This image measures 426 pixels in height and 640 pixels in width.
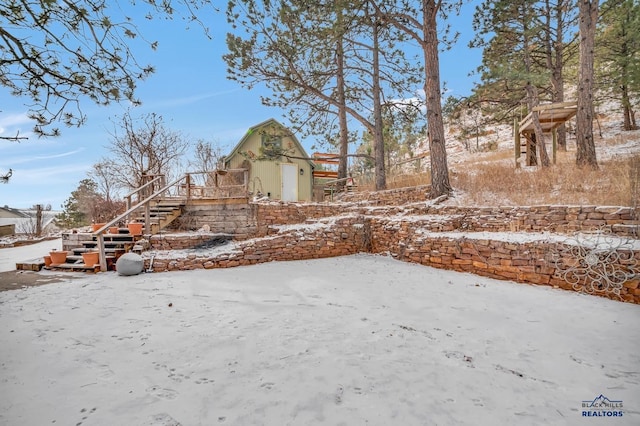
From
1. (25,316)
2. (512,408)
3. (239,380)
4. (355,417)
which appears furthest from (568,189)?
(25,316)

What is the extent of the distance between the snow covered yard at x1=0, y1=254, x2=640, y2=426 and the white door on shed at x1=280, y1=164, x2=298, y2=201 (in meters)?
11.8

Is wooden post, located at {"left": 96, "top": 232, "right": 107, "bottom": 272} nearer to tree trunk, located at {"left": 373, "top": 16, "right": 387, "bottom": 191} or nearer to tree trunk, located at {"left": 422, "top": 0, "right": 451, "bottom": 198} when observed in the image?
tree trunk, located at {"left": 422, "top": 0, "right": 451, "bottom": 198}

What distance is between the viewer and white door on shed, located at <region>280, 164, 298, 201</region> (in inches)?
642

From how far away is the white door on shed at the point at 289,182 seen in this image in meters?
16.3

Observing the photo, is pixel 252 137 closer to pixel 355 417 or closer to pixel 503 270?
pixel 503 270

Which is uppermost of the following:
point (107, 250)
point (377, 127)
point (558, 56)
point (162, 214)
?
point (558, 56)

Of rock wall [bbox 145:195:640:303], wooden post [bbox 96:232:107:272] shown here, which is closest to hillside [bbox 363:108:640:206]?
rock wall [bbox 145:195:640:303]

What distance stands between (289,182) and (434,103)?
9687 mm

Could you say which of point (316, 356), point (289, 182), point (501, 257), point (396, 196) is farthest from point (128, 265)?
point (289, 182)

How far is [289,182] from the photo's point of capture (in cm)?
1653

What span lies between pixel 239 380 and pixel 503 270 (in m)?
5.10

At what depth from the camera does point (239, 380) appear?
2320 millimetres

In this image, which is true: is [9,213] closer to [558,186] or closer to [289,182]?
[289,182]

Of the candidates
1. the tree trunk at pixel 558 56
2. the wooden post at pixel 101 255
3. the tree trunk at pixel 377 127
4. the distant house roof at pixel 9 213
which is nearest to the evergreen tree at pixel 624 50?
the tree trunk at pixel 558 56
